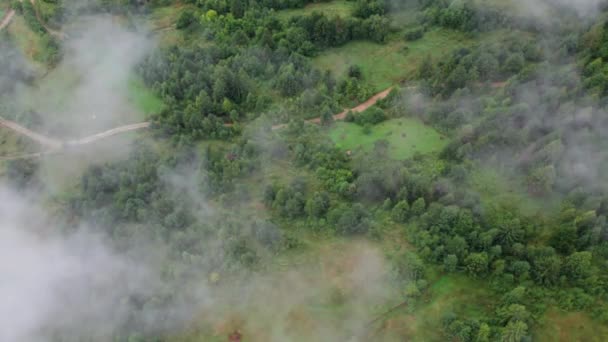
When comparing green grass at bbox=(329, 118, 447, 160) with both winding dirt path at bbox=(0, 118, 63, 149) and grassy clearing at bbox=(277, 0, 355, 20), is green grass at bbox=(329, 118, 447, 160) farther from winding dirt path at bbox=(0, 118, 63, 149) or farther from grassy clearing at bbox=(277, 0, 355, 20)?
winding dirt path at bbox=(0, 118, 63, 149)

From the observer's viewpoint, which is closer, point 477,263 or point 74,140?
point 477,263

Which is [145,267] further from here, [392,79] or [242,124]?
[392,79]

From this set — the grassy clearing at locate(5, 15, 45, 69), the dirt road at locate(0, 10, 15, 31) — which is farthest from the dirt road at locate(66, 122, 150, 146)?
the dirt road at locate(0, 10, 15, 31)

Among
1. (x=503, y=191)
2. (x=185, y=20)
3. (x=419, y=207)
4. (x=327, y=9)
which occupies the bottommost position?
(x=503, y=191)

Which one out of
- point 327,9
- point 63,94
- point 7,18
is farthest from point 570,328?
point 7,18

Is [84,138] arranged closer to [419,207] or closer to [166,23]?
[166,23]

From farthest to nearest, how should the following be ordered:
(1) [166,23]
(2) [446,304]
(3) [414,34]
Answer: (1) [166,23] → (3) [414,34] → (2) [446,304]

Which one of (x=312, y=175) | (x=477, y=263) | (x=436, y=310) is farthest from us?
(x=312, y=175)

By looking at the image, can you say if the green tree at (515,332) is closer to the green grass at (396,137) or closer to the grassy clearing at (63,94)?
the green grass at (396,137)
